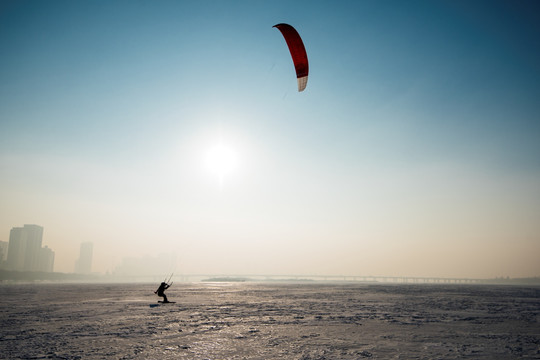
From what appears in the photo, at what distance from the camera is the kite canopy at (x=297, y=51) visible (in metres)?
16.6

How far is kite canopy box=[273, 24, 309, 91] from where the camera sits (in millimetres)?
16578

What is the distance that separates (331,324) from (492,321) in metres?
7.67

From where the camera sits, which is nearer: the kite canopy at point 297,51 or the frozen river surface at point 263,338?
the frozen river surface at point 263,338

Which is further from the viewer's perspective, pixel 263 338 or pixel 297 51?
pixel 297 51

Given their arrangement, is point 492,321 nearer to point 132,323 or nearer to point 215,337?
point 215,337

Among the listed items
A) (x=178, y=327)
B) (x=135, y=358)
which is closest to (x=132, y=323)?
(x=178, y=327)

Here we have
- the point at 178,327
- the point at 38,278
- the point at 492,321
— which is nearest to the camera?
the point at 178,327

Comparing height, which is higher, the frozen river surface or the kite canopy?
the kite canopy

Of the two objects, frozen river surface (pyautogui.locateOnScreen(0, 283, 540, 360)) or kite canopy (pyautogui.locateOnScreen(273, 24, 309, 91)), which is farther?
kite canopy (pyautogui.locateOnScreen(273, 24, 309, 91))

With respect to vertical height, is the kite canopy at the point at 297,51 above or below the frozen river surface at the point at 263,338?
above

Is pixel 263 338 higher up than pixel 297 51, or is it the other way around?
pixel 297 51

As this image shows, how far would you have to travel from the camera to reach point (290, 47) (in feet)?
57.7

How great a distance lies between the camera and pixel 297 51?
57.7ft

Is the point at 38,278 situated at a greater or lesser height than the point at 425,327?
lesser
